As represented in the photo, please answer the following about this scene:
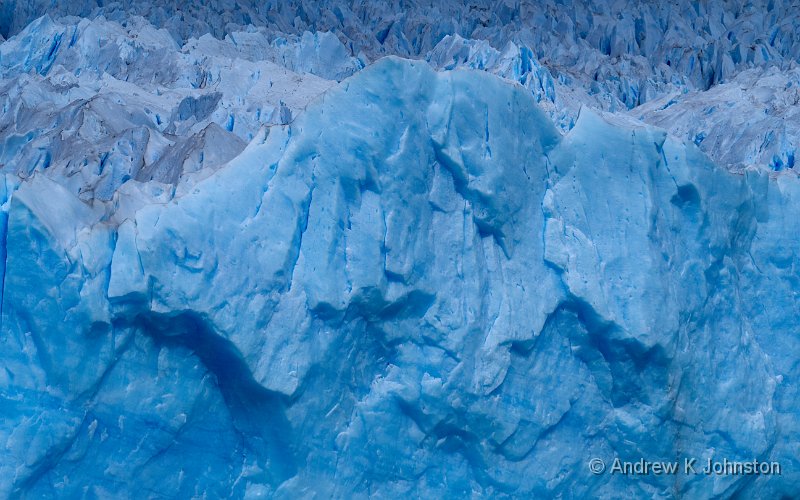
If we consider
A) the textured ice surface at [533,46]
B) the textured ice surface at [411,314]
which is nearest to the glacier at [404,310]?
the textured ice surface at [411,314]

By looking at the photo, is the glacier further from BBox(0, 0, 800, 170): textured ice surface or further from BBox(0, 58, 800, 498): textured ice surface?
BBox(0, 0, 800, 170): textured ice surface

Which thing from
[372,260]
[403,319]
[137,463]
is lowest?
[137,463]

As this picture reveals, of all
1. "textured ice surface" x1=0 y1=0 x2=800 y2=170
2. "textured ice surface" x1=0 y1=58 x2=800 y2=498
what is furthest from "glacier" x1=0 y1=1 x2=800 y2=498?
"textured ice surface" x1=0 y1=0 x2=800 y2=170

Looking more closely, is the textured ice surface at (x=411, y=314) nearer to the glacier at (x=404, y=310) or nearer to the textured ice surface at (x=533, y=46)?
the glacier at (x=404, y=310)

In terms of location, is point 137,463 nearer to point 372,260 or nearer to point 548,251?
point 372,260

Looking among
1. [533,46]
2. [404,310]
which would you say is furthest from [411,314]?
[533,46]

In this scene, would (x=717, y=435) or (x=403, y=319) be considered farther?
(x=717, y=435)

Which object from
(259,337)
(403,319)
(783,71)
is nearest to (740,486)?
(403,319)

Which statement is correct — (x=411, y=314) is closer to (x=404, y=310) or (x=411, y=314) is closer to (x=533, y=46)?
(x=404, y=310)
